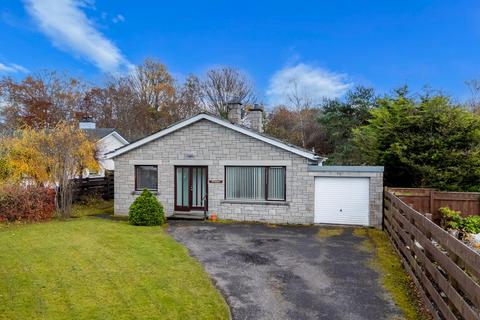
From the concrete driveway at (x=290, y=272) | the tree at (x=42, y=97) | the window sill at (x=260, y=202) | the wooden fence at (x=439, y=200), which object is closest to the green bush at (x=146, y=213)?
the concrete driveway at (x=290, y=272)

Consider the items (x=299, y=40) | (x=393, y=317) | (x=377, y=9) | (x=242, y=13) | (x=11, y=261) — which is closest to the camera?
(x=393, y=317)

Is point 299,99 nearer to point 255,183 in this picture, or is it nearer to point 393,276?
point 255,183

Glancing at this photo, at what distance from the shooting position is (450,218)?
11.8m

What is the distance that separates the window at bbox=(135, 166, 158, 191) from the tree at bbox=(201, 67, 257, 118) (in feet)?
69.1

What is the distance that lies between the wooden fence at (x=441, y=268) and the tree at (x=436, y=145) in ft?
20.5

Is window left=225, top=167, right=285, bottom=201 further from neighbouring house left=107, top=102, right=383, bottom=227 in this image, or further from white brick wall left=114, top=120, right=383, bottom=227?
white brick wall left=114, top=120, right=383, bottom=227

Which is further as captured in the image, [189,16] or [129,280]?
[189,16]

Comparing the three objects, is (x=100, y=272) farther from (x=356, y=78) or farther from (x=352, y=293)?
(x=356, y=78)

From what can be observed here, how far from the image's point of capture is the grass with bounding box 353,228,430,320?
585 centimetres

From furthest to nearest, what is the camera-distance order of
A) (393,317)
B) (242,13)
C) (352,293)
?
(242,13) → (352,293) → (393,317)

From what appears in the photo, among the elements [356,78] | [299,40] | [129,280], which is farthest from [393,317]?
[356,78]

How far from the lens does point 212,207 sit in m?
14.7

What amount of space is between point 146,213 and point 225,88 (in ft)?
84.1

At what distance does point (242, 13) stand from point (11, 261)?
17.8m
